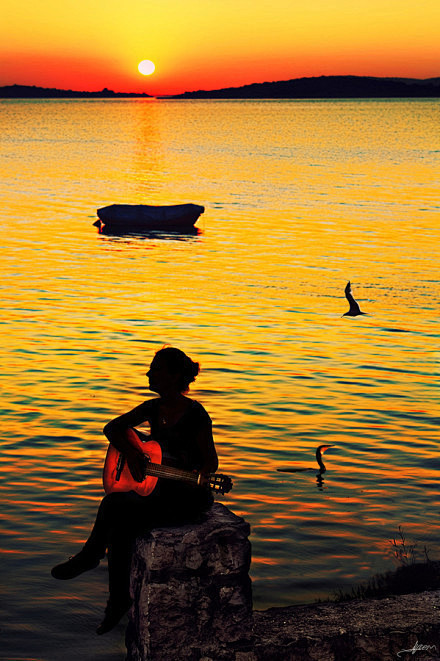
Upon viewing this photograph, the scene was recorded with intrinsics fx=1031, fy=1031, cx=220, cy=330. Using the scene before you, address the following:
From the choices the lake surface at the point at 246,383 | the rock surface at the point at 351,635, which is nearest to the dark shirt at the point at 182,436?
the rock surface at the point at 351,635

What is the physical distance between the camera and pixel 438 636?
6.90m

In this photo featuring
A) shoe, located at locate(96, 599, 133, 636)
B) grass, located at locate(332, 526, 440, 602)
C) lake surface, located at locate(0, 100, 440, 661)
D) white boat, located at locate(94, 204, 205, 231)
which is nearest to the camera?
shoe, located at locate(96, 599, 133, 636)

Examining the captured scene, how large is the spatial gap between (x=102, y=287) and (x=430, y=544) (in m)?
18.4

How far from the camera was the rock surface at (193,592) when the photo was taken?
630 centimetres

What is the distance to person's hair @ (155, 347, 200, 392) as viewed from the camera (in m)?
6.82

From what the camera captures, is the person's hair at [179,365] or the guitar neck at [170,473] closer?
the guitar neck at [170,473]

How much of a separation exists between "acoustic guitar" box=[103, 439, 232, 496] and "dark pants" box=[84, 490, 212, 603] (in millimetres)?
→ 63

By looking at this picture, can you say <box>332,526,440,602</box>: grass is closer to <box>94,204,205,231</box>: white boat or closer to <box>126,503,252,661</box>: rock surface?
<box>126,503,252,661</box>: rock surface

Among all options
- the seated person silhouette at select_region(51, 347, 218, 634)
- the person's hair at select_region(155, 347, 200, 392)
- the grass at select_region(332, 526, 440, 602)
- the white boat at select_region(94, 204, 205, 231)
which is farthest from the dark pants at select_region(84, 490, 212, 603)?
the white boat at select_region(94, 204, 205, 231)

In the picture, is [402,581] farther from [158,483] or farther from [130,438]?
[130,438]

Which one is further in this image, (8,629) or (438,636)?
(8,629)

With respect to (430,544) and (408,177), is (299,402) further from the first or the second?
(408,177)

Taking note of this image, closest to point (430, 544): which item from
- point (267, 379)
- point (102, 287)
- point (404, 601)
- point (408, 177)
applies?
point (404, 601)

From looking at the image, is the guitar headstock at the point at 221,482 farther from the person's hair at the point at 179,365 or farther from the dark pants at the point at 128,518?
the person's hair at the point at 179,365
